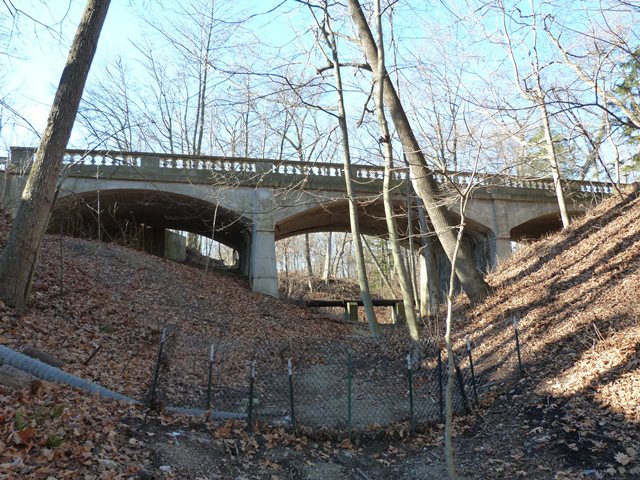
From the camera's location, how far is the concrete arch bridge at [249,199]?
54.4 feet

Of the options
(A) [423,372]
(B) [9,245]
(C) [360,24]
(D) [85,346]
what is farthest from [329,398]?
(C) [360,24]

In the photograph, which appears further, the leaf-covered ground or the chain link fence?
the chain link fence

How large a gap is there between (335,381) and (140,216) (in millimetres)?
13843

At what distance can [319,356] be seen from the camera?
38.7 feet

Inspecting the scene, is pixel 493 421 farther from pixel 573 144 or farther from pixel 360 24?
pixel 573 144

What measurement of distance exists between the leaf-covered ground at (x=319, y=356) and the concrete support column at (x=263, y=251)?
418 cm

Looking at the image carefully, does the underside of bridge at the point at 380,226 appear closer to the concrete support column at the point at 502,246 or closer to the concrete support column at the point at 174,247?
the concrete support column at the point at 502,246

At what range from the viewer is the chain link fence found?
7148mm

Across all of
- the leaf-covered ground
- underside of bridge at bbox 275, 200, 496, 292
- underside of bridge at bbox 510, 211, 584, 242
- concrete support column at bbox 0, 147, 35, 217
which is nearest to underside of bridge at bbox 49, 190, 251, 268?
concrete support column at bbox 0, 147, 35, 217

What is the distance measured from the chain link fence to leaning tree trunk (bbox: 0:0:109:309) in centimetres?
248

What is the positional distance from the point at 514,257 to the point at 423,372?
788cm

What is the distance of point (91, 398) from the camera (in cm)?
582

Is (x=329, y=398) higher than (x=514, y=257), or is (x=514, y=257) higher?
(x=514, y=257)

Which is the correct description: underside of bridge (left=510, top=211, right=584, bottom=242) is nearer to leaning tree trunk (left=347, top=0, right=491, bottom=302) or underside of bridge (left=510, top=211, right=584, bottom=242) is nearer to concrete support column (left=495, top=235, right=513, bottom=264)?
concrete support column (left=495, top=235, right=513, bottom=264)
